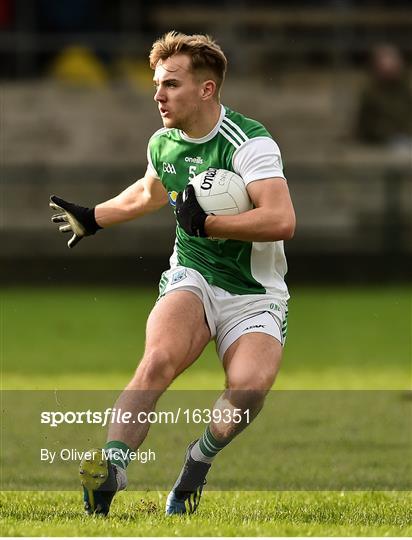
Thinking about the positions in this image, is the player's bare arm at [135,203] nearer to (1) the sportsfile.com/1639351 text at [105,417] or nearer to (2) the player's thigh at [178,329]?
(2) the player's thigh at [178,329]

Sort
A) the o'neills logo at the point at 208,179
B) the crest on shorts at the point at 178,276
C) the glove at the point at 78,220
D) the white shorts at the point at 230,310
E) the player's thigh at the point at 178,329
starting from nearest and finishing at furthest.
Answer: the player's thigh at the point at 178,329 → the o'neills logo at the point at 208,179 → the white shorts at the point at 230,310 → the crest on shorts at the point at 178,276 → the glove at the point at 78,220

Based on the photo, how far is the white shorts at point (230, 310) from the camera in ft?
23.3

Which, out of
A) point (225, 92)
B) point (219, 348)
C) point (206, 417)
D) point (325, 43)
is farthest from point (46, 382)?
point (325, 43)

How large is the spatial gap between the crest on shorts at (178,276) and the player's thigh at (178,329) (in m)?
0.08

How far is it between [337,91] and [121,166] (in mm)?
4430

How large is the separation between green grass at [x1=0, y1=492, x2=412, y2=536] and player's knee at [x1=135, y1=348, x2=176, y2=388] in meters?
0.63

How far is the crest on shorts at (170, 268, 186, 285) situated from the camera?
7.23 metres

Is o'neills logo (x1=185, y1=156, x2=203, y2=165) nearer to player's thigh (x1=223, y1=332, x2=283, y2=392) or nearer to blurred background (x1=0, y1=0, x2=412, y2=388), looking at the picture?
player's thigh (x1=223, y1=332, x2=283, y2=392)

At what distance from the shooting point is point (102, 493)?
6.68 meters

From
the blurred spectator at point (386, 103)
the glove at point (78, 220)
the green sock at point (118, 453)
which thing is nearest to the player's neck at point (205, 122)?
the glove at point (78, 220)

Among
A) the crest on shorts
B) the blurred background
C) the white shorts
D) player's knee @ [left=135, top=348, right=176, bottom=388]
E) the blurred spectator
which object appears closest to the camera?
player's knee @ [left=135, top=348, right=176, bottom=388]

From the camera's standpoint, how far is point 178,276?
725 cm

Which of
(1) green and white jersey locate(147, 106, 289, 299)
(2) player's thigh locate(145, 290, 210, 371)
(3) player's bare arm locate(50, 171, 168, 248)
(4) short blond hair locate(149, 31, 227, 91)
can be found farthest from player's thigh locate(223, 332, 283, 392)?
(4) short blond hair locate(149, 31, 227, 91)

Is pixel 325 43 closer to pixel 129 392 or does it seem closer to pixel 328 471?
pixel 328 471
